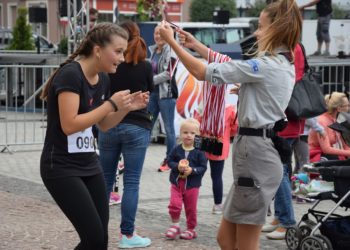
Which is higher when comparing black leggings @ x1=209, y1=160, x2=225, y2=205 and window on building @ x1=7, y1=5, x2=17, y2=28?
window on building @ x1=7, y1=5, x2=17, y2=28

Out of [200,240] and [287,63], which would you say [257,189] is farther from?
[200,240]

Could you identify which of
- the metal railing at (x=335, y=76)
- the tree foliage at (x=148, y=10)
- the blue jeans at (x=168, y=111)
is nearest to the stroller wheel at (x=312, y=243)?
the blue jeans at (x=168, y=111)

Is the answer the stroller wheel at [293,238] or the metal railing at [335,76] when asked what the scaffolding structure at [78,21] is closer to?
the metal railing at [335,76]

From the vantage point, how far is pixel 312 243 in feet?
21.1

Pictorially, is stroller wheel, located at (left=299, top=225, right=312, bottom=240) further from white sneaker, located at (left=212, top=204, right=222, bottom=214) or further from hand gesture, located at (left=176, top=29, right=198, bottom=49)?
hand gesture, located at (left=176, top=29, right=198, bottom=49)

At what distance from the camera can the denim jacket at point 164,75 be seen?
10.5m

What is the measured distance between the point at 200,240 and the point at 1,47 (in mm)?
21733

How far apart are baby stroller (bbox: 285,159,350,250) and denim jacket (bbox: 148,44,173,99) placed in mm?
4037

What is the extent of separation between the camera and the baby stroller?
21.2 ft

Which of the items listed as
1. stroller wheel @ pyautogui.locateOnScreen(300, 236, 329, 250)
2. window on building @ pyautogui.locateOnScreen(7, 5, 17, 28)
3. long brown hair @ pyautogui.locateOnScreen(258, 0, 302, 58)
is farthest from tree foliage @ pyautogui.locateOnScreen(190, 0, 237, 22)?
long brown hair @ pyautogui.locateOnScreen(258, 0, 302, 58)

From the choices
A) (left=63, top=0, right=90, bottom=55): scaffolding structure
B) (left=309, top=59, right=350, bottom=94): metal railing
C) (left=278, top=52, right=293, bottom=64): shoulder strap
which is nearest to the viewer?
(left=278, top=52, right=293, bottom=64): shoulder strap

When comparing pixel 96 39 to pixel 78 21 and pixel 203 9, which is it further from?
pixel 203 9

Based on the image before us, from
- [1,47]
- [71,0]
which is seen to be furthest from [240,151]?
[1,47]

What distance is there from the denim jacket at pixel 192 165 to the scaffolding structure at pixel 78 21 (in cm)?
824
